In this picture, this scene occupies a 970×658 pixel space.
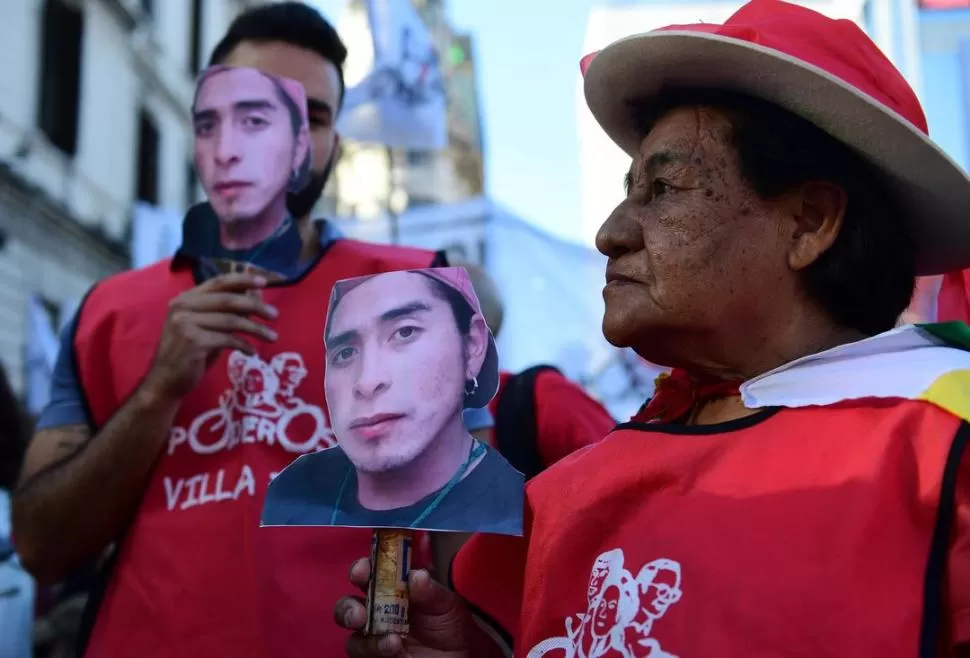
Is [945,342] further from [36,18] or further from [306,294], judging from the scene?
[36,18]

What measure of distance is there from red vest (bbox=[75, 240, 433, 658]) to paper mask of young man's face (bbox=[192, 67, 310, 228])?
165 millimetres

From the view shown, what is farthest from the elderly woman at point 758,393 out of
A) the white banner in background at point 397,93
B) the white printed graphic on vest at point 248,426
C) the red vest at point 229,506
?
the white banner in background at point 397,93

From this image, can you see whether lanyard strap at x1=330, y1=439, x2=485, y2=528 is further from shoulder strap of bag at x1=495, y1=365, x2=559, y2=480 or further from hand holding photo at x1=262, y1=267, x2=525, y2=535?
shoulder strap of bag at x1=495, y1=365, x2=559, y2=480

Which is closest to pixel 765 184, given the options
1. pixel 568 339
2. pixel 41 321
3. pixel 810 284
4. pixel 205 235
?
pixel 810 284

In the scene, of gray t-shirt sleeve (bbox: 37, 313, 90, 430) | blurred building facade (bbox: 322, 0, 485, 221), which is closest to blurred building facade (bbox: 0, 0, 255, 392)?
gray t-shirt sleeve (bbox: 37, 313, 90, 430)

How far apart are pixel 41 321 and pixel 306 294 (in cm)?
357

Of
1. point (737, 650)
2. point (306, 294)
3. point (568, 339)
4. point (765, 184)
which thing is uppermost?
point (568, 339)

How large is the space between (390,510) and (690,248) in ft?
1.66

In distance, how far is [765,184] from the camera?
1335 mm

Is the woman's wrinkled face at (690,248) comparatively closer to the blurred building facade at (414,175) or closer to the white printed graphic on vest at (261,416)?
the white printed graphic on vest at (261,416)

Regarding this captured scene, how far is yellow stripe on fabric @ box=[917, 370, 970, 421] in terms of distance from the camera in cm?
107

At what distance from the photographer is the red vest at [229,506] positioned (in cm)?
160

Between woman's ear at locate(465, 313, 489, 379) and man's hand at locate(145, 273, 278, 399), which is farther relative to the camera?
man's hand at locate(145, 273, 278, 399)

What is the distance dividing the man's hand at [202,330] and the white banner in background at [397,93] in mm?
3260
